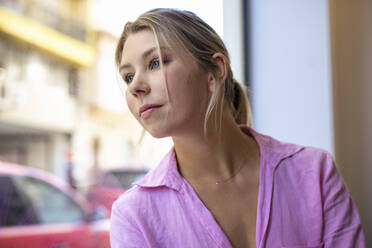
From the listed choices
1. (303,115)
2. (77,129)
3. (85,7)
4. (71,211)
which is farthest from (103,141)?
(303,115)

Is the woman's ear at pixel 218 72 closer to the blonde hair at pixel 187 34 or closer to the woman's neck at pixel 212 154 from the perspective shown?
the blonde hair at pixel 187 34

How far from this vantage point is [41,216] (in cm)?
306

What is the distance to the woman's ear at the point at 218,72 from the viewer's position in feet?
3.22

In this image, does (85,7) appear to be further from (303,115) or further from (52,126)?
(303,115)

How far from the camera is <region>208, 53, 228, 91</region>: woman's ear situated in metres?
0.98

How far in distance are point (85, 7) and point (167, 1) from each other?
7.71 meters

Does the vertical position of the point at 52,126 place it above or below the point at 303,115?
below

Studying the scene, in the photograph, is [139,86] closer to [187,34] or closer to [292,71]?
[187,34]

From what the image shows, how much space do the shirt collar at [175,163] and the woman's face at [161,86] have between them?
120 mm

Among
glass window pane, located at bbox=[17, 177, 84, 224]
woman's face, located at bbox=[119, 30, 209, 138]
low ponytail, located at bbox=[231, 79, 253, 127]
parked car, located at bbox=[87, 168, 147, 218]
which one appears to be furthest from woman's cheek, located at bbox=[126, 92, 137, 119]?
parked car, located at bbox=[87, 168, 147, 218]

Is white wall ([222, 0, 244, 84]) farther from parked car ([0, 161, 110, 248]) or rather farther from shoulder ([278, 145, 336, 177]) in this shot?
parked car ([0, 161, 110, 248])

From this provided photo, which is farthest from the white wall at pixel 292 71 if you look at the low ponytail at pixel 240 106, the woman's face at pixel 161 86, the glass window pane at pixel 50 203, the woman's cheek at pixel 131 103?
the glass window pane at pixel 50 203

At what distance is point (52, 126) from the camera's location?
8.39m

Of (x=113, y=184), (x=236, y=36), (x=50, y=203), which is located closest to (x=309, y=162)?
(x=236, y=36)
